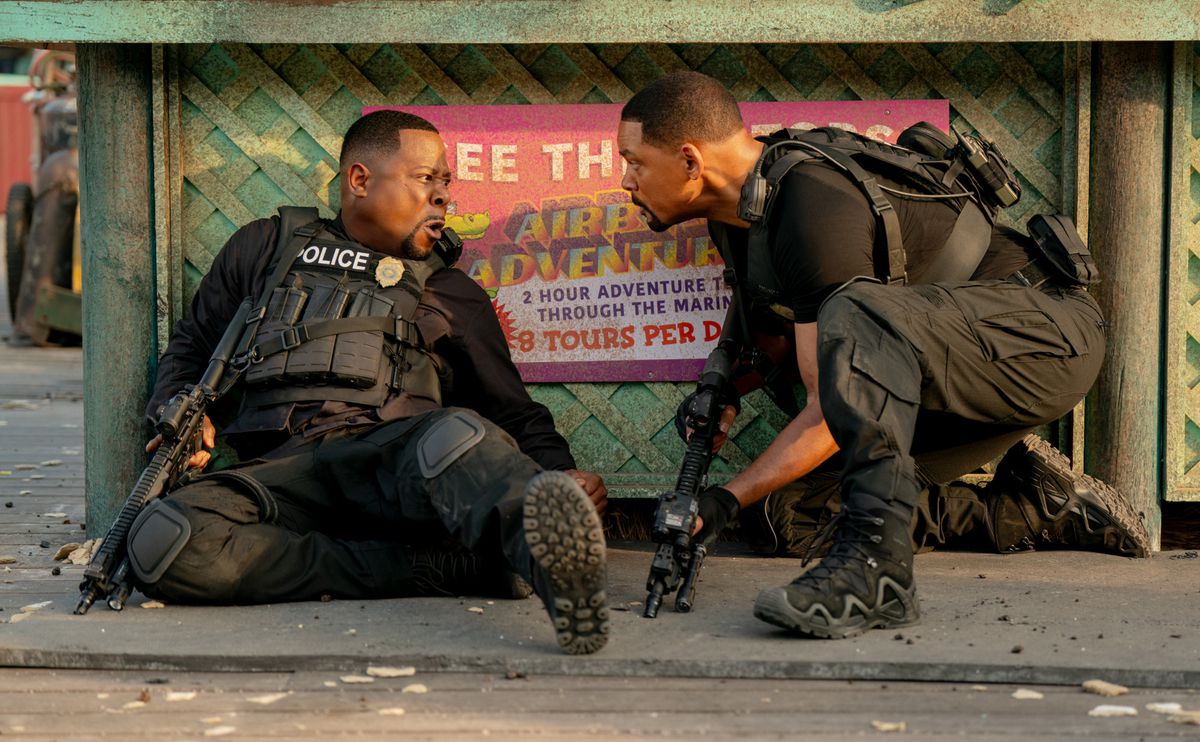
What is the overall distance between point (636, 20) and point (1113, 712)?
2146 mm

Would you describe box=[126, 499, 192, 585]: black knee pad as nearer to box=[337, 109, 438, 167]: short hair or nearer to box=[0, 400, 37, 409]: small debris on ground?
box=[337, 109, 438, 167]: short hair

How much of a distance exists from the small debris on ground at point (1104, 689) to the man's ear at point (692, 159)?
156 centimetres

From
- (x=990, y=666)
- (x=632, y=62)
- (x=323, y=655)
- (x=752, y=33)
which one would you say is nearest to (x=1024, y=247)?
(x=752, y=33)

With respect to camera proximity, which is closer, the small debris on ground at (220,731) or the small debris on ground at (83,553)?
the small debris on ground at (220,731)

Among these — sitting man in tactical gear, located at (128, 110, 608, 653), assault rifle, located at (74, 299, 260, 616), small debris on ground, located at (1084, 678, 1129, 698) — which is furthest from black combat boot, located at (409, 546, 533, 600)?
small debris on ground, located at (1084, 678, 1129, 698)

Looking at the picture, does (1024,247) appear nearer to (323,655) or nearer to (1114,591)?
(1114,591)

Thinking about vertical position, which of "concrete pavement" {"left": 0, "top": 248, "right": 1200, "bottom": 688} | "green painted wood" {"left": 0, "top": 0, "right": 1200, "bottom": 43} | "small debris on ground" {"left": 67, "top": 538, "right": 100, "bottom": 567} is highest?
"green painted wood" {"left": 0, "top": 0, "right": 1200, "bottom": 43}

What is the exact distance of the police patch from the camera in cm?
397

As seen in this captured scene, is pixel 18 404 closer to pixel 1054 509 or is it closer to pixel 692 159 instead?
pixel 692 159

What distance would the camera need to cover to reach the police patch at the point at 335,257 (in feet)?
13.0

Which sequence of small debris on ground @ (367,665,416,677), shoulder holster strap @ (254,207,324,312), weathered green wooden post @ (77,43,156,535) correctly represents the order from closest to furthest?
small debris on ground @ (367,665,416,677) < shoulder holster strap @ (254,207,324,312) < weathered green wooden post @ (77,43,156,535)

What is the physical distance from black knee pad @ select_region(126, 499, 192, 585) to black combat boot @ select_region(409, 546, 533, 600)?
20.6 inches

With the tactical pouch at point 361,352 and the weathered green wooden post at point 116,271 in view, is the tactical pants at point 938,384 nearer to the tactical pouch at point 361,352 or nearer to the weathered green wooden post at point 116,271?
the tactical pouch at point 361,352

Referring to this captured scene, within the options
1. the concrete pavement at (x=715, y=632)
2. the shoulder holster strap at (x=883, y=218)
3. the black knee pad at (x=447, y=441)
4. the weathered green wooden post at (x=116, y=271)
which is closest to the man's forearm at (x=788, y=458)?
the concrete pavement at (x=715, y=632)
